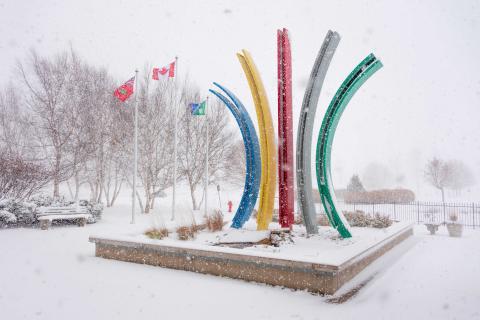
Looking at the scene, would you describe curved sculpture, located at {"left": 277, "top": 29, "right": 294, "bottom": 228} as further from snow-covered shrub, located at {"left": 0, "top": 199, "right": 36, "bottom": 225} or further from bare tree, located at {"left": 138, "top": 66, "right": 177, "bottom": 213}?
bare tree, located at {"left": 138, "top": 66, "right": 177, "bottom": 213}

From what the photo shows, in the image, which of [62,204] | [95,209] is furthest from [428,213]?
[62,204]

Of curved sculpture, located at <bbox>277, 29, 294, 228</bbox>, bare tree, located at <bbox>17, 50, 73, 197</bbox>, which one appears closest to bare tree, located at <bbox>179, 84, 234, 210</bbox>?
bare tree, located at <bbox>17, 50, 73, 197</bbox>

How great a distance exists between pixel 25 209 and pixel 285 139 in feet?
37.1

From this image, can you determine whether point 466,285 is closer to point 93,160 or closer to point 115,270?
point 115,270

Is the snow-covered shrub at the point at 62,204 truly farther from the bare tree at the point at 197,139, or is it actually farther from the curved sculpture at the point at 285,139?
the curved sculpture at the point at 285,139

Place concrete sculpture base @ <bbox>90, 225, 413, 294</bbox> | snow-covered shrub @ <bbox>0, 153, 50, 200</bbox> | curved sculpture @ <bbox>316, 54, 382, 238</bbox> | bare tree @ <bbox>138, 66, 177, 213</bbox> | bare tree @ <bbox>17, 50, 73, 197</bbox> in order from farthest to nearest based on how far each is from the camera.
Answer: bare tree @ <bbox>138, 66, 177, 213</bbox> → bare tree @ <bbox>17, 50, 73, 197</bbox> → snow-covered shrub @ <bbox>0, 153, 50, 200</bbox> → curved sculpture @ <bbox>316, 54, 382, 238</bbox> → concrete sculpture base @ <bbox>90, 225, 413, 294</bbox>

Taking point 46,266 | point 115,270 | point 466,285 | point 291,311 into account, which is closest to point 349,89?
point 466,285

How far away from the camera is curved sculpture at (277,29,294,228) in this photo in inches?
337

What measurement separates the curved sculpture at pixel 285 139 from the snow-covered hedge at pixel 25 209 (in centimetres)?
1019

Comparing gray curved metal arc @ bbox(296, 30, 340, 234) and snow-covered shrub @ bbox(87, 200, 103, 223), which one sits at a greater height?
gray curved metal arc @ bbox(296, 30, 340, 234)

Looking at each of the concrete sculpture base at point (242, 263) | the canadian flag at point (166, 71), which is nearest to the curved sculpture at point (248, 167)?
the concrete sculpture base at point (242, 263)

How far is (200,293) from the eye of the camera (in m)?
5.30

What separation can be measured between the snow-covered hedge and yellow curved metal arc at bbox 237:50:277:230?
31.4ft

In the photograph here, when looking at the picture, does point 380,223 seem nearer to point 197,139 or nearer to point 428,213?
point 428,213
